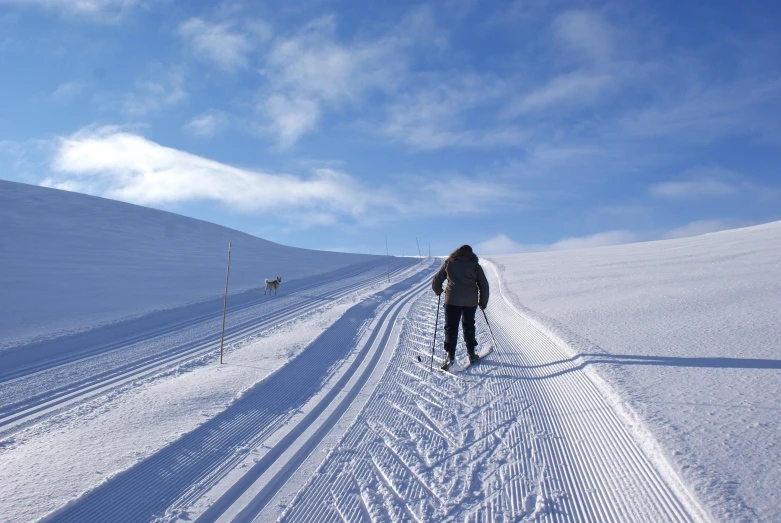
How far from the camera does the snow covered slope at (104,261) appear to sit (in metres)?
12.4

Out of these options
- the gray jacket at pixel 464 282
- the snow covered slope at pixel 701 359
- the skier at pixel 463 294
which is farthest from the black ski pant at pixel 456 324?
the snow covered slope at pixel 701 359

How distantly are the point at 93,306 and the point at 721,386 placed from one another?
1387 centimetres

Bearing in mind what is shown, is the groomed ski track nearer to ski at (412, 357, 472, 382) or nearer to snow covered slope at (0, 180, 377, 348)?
ski at (412, 357, 472, 382)

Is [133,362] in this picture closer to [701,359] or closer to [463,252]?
[463,252]

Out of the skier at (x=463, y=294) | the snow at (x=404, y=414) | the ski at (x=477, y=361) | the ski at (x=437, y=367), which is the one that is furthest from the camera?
the skier at (x=463, y=294)

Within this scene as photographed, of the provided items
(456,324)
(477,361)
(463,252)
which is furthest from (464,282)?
(477,361)

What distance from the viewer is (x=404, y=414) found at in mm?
4738

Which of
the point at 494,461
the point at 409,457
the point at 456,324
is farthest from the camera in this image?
the point at 456,324

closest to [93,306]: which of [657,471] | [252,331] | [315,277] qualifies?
[252,331]

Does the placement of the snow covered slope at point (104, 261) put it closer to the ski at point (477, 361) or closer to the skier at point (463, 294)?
the skier at point (463, 294)

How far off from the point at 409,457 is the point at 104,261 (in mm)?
19788

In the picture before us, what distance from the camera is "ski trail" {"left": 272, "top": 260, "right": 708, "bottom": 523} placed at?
303cm

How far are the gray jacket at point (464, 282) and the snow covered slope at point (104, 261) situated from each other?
838cm

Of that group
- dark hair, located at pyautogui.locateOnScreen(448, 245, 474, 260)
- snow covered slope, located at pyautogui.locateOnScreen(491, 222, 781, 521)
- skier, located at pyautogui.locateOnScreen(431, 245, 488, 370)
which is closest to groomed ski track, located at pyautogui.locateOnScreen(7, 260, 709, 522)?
snow covered slope, located at pyautogui.locateOnScreen(491, 222, 781, 521)
